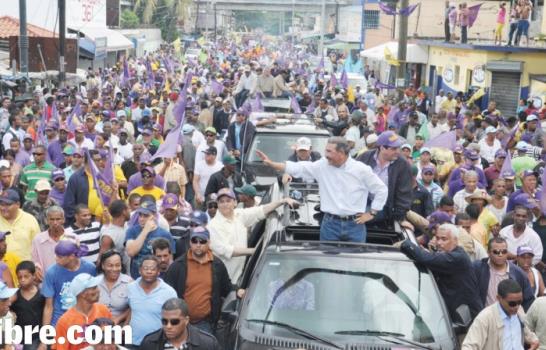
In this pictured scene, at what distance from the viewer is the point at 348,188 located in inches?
299

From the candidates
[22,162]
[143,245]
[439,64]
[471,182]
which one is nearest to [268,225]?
[143,245]

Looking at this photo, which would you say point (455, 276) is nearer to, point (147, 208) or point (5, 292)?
point (147, 208)

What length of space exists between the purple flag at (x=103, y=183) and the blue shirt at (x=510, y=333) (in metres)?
5.55

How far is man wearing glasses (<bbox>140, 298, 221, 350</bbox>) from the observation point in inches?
243

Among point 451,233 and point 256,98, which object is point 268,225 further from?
point 256,98

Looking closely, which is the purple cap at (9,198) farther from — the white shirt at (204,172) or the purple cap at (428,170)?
the purple cap at (428,170)

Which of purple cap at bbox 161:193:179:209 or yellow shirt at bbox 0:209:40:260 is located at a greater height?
purple cap at bbox 161:193:179:209

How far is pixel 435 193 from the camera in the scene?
11922mm

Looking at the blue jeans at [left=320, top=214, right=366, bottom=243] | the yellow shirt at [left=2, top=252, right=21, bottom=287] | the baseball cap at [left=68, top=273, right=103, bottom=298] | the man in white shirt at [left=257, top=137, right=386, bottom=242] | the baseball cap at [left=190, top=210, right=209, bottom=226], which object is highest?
the man in white shirt at [left=257, top=137, right=386, bottom=242]

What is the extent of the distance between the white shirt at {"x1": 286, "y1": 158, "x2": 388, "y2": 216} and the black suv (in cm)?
67

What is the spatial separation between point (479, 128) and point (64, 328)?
1301cm

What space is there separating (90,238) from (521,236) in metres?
3.98

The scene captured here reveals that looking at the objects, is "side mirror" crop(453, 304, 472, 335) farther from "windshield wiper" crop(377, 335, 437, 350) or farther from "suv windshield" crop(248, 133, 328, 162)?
"suv windshield" crop(248, 133, 328, 162)

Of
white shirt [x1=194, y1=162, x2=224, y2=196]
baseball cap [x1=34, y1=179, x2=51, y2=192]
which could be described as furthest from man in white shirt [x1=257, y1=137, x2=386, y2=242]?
white shirt [x1=194, y1=162, x2=224, y2=196]
